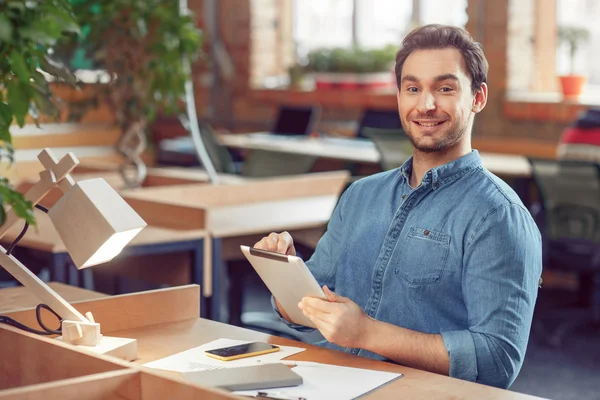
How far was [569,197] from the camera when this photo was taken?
478 cm

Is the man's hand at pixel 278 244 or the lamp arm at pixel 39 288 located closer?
the lamp arm at pixel 39 288

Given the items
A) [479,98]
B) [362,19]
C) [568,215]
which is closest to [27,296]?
[479,98]

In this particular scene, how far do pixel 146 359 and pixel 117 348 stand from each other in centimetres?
6

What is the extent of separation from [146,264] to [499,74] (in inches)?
142

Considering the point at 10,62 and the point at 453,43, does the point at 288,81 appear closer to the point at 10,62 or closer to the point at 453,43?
the point at 453,43

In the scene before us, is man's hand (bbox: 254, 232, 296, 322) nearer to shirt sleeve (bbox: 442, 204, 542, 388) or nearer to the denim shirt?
the denim shirt

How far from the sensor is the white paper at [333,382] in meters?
1.59

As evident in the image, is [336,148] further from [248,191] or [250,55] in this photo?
[248,191]

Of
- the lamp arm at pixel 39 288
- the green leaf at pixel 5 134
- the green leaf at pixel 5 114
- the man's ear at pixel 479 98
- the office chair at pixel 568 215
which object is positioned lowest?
the office chair at pixel 568 215

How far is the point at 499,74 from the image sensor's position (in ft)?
21.2

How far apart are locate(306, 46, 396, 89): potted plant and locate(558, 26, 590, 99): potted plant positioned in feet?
4.41

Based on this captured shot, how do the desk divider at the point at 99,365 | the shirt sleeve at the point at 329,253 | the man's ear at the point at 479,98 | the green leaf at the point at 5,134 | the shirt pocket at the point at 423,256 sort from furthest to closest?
the shirt sleeve at the point at 329,253 < the man's ear at the point at 479,98 < the shirt pocket at the point at 423,256 < the green leaf at the point at 5,134 < the desk divider at the point at 99,365

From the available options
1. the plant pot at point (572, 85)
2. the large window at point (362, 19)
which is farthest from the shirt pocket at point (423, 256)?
the large window at point (362, 19)

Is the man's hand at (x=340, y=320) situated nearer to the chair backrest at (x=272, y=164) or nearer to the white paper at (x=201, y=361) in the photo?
the white paper at (x=201, y=361)
